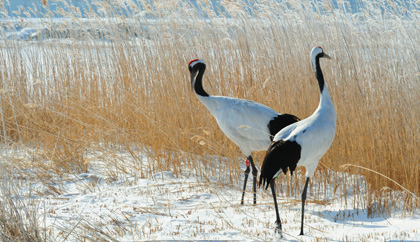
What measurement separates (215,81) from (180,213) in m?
2.20

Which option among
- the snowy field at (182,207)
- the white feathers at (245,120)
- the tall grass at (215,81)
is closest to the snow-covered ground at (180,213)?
the snowy field at (182,207)

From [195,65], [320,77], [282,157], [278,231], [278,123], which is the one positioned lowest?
[278,231]

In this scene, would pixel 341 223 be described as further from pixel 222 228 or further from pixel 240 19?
pixel 240 19

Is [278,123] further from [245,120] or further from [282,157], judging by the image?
[282,157]

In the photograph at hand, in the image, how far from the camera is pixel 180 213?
3818 mm

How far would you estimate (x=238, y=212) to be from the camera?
3.81 meters

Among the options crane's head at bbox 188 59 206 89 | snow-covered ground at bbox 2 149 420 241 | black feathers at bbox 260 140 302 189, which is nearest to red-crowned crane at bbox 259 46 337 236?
black feathers at bbox 260 140 302 189

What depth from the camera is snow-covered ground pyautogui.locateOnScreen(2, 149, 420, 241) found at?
3.31m

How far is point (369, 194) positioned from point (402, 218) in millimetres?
319

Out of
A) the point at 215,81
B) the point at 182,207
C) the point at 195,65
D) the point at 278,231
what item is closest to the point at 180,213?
the point at 182,207

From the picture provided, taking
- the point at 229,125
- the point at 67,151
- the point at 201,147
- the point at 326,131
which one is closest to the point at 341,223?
the point at 326,131

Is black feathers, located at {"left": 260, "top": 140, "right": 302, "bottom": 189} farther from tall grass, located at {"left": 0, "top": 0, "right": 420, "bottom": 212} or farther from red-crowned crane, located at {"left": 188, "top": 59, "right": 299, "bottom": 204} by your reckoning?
tall grass, located at {"left": 0, "top": 0, "right": 420, "bottom": 212}

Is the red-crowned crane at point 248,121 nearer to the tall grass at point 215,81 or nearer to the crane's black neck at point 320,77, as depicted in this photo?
the tall grass at point 215,81

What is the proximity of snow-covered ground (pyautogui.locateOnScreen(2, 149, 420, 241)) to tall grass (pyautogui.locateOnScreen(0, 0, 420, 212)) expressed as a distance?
11.9 inches
